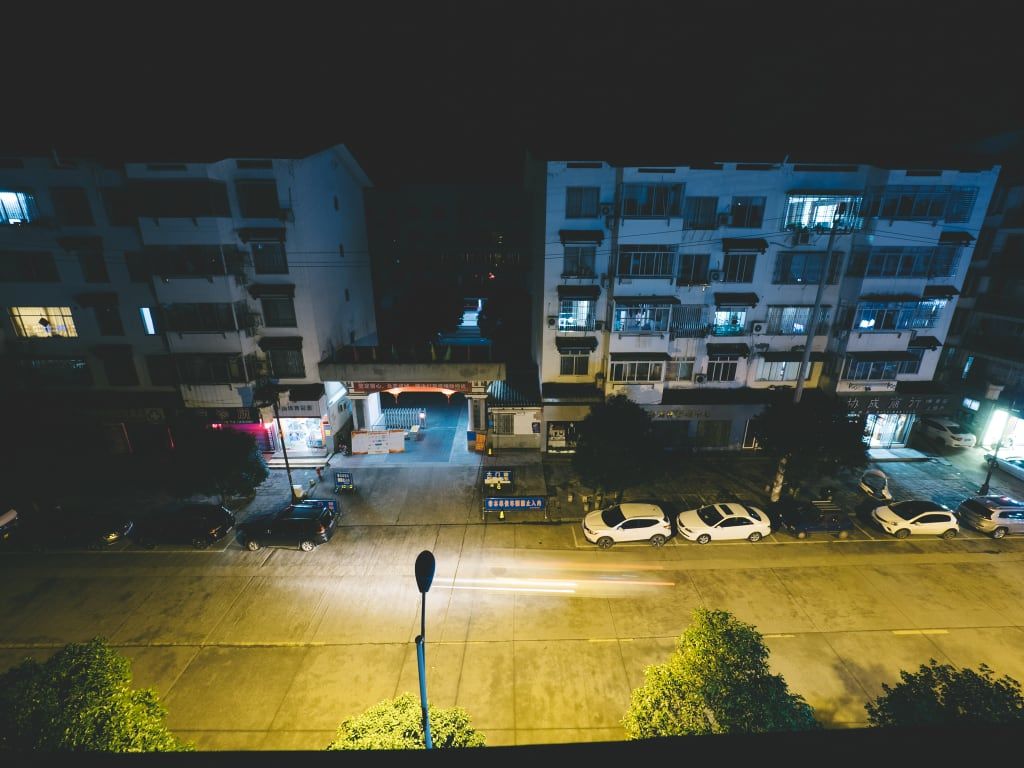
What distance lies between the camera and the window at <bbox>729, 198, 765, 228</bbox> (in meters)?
27.0

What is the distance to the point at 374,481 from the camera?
93.9ft

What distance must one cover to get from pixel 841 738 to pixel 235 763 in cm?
303

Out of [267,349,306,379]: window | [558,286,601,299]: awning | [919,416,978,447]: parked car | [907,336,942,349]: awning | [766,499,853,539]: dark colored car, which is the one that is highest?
[558,286,601,299]: awning

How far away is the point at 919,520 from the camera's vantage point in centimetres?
2280

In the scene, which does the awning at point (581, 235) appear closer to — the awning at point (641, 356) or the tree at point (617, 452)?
the awning at point (641, 356)

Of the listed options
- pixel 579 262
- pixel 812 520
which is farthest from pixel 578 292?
pixel 812 520

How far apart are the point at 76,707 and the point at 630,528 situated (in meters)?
19.7

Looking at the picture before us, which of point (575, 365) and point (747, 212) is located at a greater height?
point (747, 212)

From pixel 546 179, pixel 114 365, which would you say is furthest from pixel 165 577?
pixel 546 179

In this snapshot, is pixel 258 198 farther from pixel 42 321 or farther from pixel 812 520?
pixel 812 520

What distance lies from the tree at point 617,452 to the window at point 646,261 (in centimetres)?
876

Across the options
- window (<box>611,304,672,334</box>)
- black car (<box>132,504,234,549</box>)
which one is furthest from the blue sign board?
black car (<box>132,504,234,549</box>)

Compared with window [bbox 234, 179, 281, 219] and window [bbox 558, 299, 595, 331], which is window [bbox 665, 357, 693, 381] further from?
window [bbox 234, 179, 281, 219]

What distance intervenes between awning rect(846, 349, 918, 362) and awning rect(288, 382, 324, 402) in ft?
110
